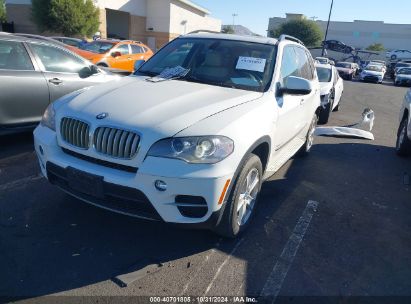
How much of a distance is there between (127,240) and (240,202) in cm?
107

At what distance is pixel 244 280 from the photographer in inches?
114

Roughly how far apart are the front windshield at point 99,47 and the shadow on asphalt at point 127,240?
36.8 feet

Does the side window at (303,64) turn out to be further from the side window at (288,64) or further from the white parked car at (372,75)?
the white parked car at (372,75)

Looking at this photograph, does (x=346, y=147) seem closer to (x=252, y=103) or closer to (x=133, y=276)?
(x=252, y=103)

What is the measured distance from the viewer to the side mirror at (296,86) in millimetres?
3738

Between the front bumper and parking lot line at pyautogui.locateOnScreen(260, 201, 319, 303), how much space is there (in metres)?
0.68

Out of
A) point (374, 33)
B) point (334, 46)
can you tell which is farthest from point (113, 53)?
point (374, 33)

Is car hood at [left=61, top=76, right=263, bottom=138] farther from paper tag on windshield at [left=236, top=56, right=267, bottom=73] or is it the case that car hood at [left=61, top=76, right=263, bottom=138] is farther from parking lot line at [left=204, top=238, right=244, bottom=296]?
parking lot line at [left=204, top=238, right=244, bottom=296]

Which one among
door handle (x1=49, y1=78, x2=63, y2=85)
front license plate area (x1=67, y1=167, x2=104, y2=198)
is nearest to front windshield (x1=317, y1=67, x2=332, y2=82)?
door handle (x1=49, y1=78, x2=63, y2=85)

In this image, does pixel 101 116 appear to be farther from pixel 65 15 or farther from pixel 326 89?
pixel 65 15

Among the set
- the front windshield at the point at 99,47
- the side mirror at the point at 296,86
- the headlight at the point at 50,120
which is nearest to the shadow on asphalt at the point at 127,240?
the headlight at the point at 50,120

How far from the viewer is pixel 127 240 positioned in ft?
10.7

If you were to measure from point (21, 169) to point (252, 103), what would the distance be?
3.16 m

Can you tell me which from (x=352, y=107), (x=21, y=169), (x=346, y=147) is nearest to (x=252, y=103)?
(x=21, y=169)
